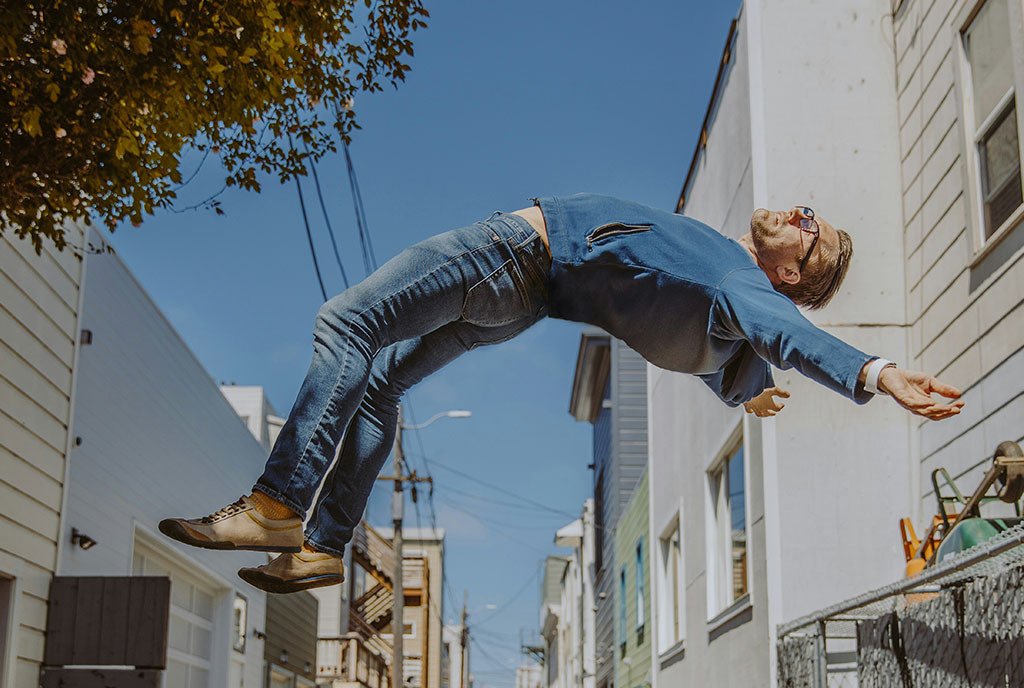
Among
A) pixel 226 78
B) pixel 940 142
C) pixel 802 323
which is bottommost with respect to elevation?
pixel 802 323

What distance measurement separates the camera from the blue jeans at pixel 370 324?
3.01m

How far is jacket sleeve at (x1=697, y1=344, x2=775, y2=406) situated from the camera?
3.58 m

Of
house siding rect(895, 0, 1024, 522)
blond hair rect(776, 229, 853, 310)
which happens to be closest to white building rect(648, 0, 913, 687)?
house siding rect(895, 0, 1024, 522)

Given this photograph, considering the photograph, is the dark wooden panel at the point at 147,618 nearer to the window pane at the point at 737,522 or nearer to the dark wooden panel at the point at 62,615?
the dark wooden panel at the point at 62,615

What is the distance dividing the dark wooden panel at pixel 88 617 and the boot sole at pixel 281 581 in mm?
7075

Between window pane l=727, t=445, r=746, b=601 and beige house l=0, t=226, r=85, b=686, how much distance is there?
537 cm

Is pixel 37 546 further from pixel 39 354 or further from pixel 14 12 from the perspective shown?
pixel 14 12

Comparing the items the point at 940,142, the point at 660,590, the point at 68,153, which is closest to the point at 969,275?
the point at 940,142

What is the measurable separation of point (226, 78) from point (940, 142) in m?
4.66

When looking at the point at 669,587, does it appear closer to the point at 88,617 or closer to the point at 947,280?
the point at 88,617

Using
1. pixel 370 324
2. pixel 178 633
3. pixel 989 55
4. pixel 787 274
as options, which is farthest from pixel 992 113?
pixel 178 633

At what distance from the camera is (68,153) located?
6.32 metres

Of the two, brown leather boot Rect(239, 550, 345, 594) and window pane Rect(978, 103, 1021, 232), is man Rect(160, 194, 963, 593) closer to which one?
brown leather boot Rect(239, 550, 345, 594)

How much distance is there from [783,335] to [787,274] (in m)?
0.50
